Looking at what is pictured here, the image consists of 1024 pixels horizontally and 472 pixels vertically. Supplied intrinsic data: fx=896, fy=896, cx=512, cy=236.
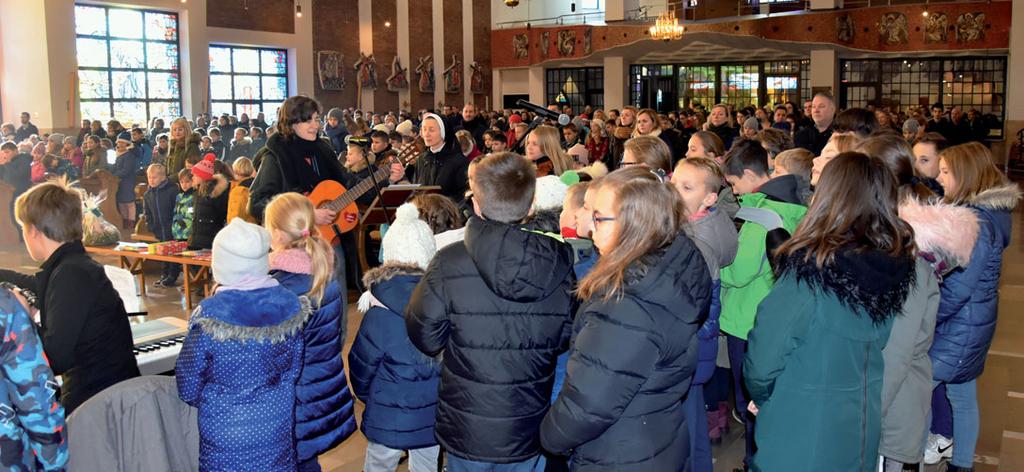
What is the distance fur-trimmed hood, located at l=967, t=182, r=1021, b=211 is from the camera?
3.96 meters

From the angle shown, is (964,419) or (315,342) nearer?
(315,342)

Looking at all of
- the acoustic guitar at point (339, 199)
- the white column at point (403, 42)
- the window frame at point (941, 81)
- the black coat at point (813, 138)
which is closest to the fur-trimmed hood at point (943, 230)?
the acoustic guitar at point (339, 199)

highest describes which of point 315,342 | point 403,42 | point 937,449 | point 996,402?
point 403,42

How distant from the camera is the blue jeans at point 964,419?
161 inches

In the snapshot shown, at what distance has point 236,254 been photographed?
291 cm

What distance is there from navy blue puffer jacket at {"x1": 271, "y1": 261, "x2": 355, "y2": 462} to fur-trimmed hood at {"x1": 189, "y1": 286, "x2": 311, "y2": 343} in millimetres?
436

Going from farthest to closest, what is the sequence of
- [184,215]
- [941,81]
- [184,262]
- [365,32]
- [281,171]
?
1. [365,32]
2. [941,81]
3. [184,215]
4. [184,262]
5. [281,171]

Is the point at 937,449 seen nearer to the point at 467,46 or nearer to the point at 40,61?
the point at 40,61

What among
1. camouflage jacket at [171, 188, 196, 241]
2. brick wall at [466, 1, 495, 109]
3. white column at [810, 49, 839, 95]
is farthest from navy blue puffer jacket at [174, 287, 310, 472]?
brick wall at [466, 1, 495, 109]

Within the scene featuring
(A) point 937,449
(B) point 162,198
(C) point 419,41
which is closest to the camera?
(A) point 937,449

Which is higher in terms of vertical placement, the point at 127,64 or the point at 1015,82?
the point at 127,64

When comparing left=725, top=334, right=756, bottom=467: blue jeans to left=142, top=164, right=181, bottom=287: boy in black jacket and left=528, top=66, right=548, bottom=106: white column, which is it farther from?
left=528, top=66, right=548, bottom=106: white column

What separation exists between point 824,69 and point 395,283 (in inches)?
851

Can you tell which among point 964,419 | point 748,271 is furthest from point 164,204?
point 964,419
